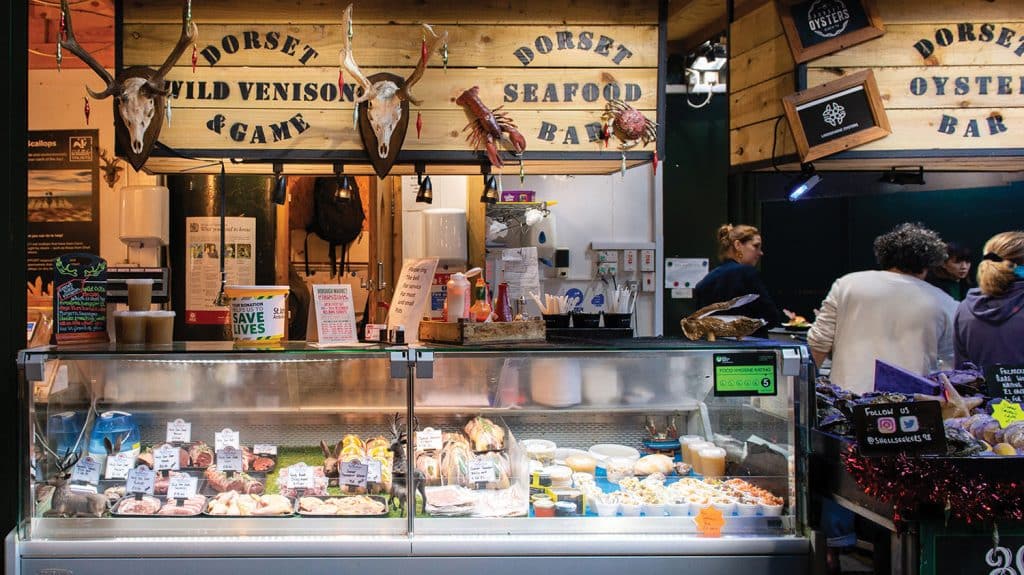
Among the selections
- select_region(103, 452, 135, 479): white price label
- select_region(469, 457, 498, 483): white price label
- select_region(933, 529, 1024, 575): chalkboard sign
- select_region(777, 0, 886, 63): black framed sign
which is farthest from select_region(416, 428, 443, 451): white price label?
select_region(777, 0, 886, 63): black framed sign

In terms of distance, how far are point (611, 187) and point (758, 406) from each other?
391 cm

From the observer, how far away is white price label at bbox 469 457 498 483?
3027 millimetres

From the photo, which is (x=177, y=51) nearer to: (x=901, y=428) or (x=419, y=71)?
(x=419, y=71)

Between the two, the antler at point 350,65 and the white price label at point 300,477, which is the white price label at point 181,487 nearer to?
the white price label at point 300,477

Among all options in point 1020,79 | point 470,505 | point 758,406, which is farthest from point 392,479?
point 1020,79

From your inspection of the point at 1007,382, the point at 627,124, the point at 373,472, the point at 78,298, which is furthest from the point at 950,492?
the point at 78,298

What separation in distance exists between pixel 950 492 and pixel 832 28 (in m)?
2.70

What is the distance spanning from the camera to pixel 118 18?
3.76 metres

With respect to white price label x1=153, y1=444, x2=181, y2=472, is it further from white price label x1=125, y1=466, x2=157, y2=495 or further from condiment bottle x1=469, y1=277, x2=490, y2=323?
condiment bottle x1=469, y1=277, x2=490, y2=323

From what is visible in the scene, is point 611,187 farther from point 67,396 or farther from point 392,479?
point 67,396

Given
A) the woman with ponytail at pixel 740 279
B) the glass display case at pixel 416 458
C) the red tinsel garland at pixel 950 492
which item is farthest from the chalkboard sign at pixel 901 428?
the woman with ponytail at pixel 740 279

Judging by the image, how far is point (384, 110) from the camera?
3.63 meters

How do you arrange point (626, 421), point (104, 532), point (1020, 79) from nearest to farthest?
point (104, 532)
point (626, 421)
point (1020, 79)

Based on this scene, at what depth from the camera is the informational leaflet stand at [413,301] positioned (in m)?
3.25
